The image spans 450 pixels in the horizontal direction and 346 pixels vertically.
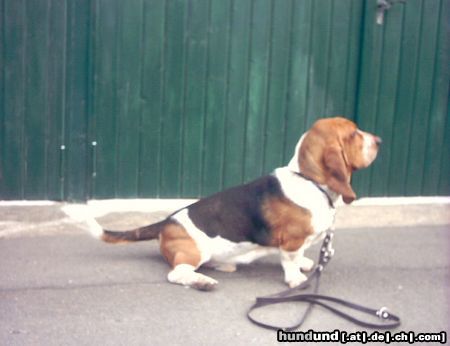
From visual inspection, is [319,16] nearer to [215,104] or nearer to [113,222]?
[215,104]

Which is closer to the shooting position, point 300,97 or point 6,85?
point 6,85

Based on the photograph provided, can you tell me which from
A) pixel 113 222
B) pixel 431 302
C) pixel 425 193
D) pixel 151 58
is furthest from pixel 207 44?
pixel 431 302

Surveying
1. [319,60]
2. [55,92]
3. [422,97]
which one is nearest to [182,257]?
[55,92]

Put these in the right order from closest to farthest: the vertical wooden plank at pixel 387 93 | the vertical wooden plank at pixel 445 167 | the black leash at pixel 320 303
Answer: the black leash at pixel 320 303 → the vertical wooden plank at pixel 387 93 → the vertical wooden plank at pixel 445 167

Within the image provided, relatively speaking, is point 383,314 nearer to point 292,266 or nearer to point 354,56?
point 292,266

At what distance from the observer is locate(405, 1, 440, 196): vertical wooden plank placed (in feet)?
23.6

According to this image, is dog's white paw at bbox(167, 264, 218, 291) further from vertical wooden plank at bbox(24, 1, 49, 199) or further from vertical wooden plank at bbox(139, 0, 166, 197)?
vertical wooden plank at bbox(24, 1, 49, 199)

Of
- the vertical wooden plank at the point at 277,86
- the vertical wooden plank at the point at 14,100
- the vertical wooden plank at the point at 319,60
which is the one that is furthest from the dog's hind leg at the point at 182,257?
the vertical wooden plank at the point at 319,60

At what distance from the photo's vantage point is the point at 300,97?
711cm

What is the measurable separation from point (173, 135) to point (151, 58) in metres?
0.61

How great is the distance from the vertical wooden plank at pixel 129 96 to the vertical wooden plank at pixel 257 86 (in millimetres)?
867

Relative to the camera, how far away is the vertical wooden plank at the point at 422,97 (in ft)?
→ 23.6

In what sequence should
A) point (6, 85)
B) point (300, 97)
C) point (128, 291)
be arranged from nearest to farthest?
point (128, 291) < point (6, 85) < point (300, 97)

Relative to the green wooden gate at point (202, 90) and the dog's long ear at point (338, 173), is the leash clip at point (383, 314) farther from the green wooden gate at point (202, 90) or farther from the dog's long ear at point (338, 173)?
the green wooden gate at point (202, 90)
